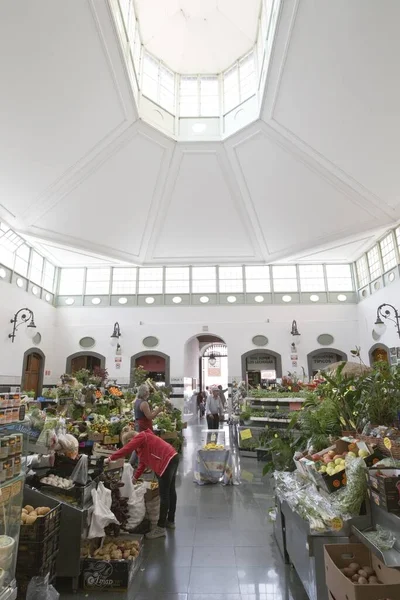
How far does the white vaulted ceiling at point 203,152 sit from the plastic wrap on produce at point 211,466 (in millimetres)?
8497

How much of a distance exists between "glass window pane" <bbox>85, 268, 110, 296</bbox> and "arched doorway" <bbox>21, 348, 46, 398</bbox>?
3646mm

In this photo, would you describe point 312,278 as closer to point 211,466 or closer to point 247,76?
point 247,76

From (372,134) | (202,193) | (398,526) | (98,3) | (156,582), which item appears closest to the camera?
(398,526)

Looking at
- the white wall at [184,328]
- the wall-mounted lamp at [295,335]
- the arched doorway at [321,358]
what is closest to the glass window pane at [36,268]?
the white wall at [184,328]

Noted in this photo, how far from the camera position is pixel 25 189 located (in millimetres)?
10719

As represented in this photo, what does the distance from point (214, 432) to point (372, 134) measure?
8.25 meters

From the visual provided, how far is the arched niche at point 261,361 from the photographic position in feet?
50.0

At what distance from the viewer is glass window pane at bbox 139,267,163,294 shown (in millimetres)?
16422

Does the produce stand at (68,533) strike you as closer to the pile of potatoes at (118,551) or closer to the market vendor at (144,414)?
the pile of potatoes at (118,551)

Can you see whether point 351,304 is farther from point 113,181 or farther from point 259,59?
point 113,181

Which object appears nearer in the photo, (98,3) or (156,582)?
(156,582)

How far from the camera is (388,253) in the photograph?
1318cm

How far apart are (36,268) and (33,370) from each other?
13.8ft

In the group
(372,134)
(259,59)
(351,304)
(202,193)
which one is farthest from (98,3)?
(351,304)
